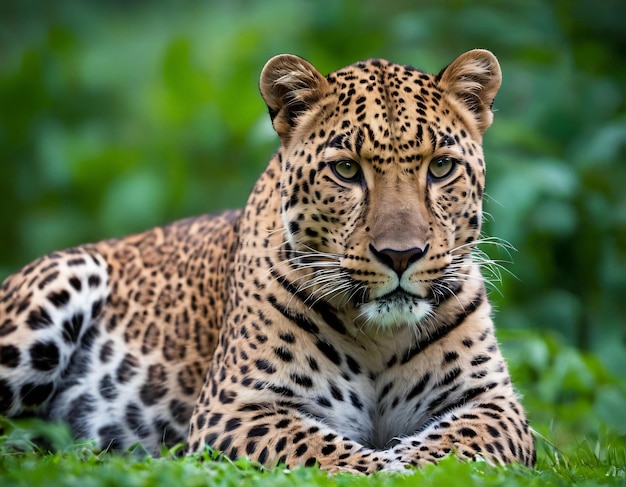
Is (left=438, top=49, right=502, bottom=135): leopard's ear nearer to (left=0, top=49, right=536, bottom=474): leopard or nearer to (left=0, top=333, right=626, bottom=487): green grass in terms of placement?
(left=0, top=49, right=536, bottom=474): leopard

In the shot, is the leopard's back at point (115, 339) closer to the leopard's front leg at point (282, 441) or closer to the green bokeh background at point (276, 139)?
the leopard's front leg at point (282, 441)

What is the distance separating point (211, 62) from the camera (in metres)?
14.1

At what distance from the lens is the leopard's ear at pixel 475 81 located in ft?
21.0

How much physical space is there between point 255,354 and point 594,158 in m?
5.48

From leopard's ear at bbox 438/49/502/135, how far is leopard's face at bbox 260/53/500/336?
0.04 metres

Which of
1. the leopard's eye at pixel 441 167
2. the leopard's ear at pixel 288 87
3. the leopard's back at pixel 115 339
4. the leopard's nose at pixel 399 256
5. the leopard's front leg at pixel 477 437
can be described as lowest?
the leopard's back at pixel 115 339

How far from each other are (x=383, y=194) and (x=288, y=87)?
108cm

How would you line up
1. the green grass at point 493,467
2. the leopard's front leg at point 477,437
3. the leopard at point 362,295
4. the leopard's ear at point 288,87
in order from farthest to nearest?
the leopard's ear at point 288,87, the leopard at point 362,295, the leopard's front leg at point 477,437, the green grass at point 493,467

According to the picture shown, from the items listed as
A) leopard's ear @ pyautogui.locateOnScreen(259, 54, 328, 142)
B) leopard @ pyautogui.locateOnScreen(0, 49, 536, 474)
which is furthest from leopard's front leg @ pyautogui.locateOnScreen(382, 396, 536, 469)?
leopard's ear @ pyautogui.locateOnScreen(259, 54, 328, 142)

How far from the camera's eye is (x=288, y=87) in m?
6.43

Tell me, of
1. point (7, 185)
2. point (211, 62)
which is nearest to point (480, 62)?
point (211, 62)

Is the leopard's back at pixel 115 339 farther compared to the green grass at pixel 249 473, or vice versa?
the leopard's back at pixel 115 339

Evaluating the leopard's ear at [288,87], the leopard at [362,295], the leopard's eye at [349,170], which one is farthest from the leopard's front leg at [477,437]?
the leopard's ear at [288,87]

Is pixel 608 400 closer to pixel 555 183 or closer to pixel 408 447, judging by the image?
pixel 555 183
